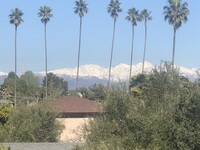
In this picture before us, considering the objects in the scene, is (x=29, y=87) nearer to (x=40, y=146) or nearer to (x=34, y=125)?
(x=34, y=125)

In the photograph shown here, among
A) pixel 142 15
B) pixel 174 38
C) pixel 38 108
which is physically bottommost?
pixel 38 108

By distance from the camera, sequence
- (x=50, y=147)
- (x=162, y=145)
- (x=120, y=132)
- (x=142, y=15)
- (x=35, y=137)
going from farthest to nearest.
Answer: (x=142, y=15)
(x=35, y=137)
(x=50, y=147)
(x=120, y=132)
(x=162, y=145)

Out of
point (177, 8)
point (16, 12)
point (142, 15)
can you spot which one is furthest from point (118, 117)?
point (142, 15)

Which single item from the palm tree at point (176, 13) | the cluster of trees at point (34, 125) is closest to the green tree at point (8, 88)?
the palm tree at point (176, 13)

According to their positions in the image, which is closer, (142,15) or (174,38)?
(174,38)

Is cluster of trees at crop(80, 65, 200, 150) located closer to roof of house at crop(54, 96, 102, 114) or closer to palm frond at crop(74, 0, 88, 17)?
roof of house at crop(54, 96, 102, 114)

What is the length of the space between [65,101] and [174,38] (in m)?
27.0

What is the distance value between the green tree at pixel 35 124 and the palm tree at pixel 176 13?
37.9 meters

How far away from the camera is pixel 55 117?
37.2 m

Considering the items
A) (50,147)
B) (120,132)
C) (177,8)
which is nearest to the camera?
(120,132)

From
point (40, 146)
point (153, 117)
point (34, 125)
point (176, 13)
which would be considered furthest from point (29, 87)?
point (153, 117)

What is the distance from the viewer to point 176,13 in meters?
72.8

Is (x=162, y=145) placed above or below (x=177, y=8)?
below

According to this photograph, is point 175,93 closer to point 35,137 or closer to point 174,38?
point 35,137
